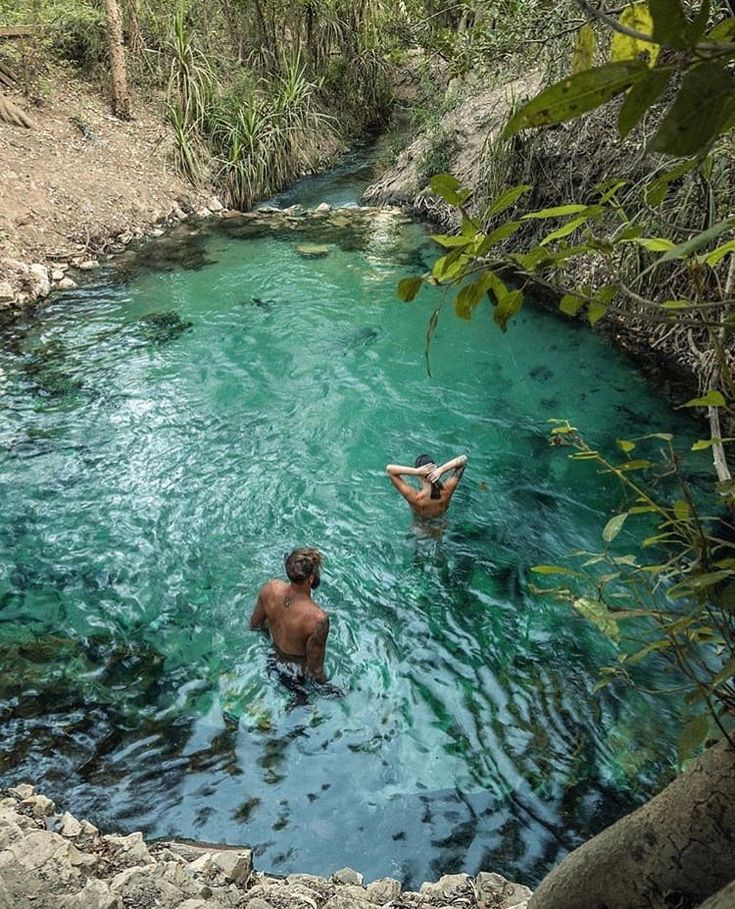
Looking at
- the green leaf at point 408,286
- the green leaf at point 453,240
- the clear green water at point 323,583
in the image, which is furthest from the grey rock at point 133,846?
the green leaf at point 453,240

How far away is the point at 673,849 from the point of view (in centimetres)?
149

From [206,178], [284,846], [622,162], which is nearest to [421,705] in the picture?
[284,846]

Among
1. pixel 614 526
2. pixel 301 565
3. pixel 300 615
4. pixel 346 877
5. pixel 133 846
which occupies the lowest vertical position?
pixel 346 877

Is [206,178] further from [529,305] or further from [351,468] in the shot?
[351,468]

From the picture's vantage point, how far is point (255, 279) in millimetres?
10414

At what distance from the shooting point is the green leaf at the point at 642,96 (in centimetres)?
71

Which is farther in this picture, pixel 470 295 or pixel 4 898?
pixel 4 898

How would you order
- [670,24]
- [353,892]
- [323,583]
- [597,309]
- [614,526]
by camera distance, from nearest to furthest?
[670,24]
[597,309]
[614,526]
[353,892]
[323,583]

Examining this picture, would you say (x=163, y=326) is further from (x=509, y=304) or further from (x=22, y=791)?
(x=509, y=304)

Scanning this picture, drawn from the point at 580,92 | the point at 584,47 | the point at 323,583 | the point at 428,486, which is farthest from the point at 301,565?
the point at 580,92

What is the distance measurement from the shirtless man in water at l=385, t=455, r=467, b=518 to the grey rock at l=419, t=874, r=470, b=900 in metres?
2.76

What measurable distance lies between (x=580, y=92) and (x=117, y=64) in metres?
14.2

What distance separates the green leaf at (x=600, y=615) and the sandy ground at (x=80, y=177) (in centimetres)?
948

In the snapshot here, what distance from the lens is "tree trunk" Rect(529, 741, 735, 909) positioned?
1421mm
